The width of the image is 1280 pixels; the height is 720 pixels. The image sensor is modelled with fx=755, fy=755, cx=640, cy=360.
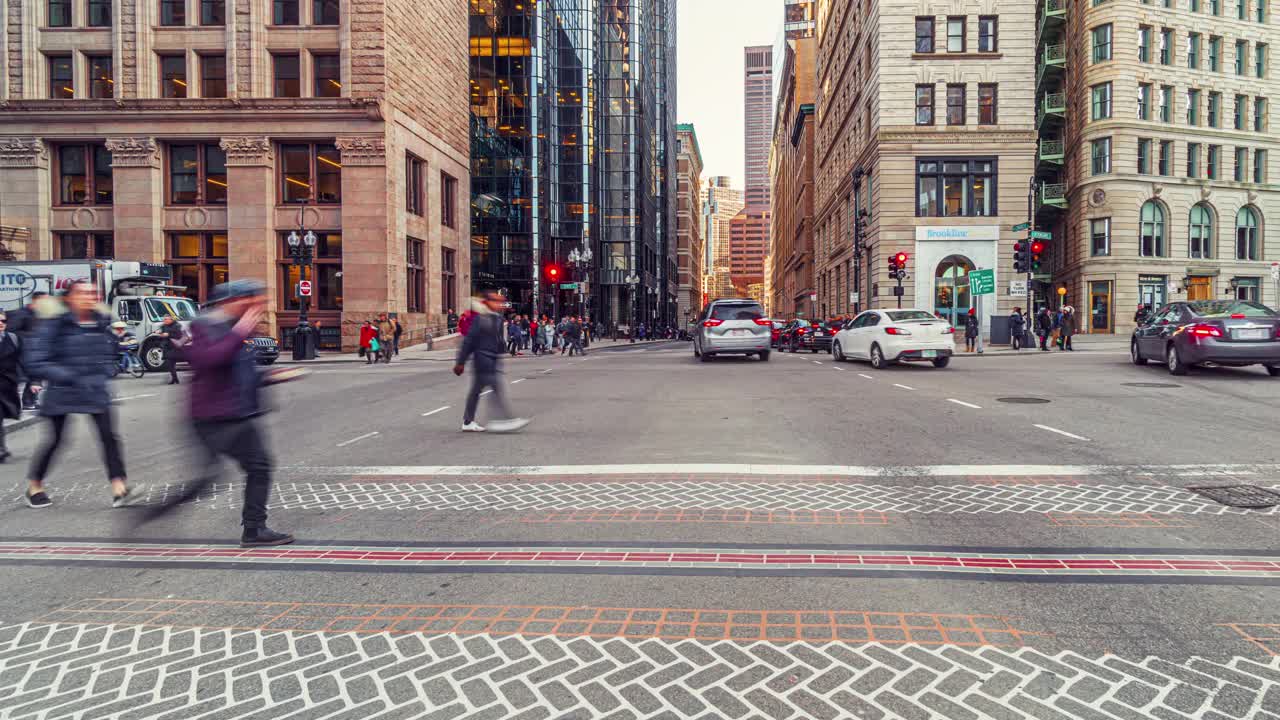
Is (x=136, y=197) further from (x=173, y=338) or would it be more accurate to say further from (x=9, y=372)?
(x=9, y=372)

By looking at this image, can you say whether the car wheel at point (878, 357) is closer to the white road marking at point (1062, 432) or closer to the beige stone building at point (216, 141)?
the white road marking at point (1062, 432)

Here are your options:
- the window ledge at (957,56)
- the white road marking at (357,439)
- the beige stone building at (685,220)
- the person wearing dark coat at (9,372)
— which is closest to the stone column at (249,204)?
the person wearing dark coat at (9,372)

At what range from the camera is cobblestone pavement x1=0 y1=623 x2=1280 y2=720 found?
279 cm

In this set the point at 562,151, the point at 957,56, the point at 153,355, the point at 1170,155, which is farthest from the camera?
the point at 562,151

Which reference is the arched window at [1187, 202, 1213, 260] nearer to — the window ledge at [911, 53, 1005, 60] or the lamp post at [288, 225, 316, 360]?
the window ledge at [911, 53, 1005, 60]

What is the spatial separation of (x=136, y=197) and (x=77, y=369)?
34519 mm

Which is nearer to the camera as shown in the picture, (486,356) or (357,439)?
(357,439)

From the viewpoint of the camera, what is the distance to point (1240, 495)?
19.6 ft

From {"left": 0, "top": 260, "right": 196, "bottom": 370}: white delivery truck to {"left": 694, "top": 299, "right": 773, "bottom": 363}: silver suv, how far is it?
16.4m

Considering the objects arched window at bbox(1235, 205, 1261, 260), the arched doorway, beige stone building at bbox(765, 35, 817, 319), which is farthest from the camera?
beige stone building at bbox(765, 35, 817, 319)

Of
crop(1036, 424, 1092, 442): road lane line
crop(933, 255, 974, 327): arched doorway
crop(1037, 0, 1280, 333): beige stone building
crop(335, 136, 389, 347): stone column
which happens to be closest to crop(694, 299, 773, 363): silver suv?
crop(1036, 424, 1092, 442): road lane line

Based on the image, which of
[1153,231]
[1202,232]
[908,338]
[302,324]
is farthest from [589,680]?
[1202,232]

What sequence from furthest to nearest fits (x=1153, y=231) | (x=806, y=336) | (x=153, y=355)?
(x=1153, y=231) < (x=806, y=336) < (x=153, y=355)

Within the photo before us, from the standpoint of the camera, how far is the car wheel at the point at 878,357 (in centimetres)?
2041
